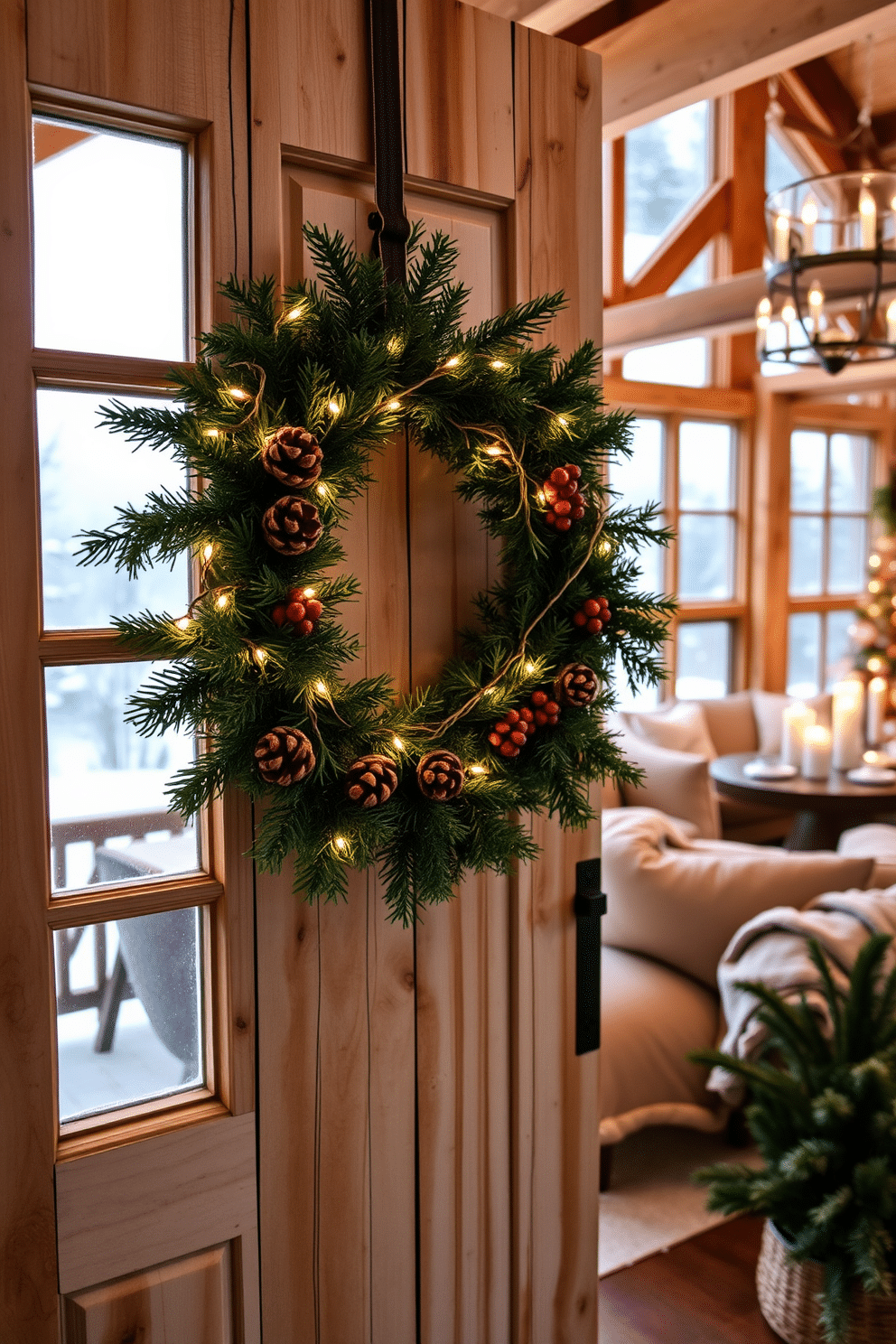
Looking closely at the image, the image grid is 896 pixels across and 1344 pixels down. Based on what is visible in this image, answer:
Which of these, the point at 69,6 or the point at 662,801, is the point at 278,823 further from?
the point at 662,801

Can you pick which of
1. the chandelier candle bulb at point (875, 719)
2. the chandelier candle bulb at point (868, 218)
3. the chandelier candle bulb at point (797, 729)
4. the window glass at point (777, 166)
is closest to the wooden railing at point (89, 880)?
the chandelier candle bulb at point (868, 218)

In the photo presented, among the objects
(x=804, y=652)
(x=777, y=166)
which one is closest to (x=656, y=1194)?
(x=804, y=652)

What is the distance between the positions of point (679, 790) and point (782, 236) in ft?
7.97

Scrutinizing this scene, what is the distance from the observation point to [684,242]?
604cm

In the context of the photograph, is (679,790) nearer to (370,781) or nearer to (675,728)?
(675,728)

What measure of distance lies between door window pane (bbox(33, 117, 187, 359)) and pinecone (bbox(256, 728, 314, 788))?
1.48 feet

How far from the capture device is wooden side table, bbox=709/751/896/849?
3994 millimetres

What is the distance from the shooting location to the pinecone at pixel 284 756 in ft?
3.38

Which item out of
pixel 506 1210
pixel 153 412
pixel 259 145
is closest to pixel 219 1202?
pixel 506 1210

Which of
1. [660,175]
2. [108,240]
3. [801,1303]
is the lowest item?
[801,1303]

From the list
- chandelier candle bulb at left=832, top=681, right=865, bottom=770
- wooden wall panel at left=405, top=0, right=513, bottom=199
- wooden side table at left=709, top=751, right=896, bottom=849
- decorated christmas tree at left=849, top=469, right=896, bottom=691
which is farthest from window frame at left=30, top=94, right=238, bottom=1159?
decorated christmas tree at left=849, top=469, right=896, bottom=691

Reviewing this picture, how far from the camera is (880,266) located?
2.64 meters

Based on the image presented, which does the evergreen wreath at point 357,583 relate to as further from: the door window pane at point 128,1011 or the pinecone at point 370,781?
the door window pane at point 128,1011

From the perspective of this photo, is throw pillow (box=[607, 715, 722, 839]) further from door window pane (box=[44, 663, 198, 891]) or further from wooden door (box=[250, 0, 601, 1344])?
door window pane (box=[44, 663, 198, 891])
